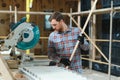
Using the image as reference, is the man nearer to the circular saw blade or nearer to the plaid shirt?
the plaid shirt

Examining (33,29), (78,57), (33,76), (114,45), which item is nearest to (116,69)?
(114,45)

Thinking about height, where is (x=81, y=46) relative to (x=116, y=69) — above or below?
above

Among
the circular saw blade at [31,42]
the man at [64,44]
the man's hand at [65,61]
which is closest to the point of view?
the circular saw blade at [31,42]

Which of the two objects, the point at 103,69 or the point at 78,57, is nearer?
the point at 78,57

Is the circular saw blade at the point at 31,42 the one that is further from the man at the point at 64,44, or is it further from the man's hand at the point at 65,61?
the man at the point at 64,44

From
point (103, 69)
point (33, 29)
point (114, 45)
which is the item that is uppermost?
point (33, 29)

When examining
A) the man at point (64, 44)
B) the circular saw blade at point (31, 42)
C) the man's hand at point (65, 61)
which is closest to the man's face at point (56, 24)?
the man at point (64, 44)

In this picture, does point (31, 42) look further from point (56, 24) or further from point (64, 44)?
point (64, 44)

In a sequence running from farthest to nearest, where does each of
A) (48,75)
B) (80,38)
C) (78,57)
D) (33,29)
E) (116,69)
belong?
(116,69) < (78,57) < (80,38) < (33,29) < (48,75)

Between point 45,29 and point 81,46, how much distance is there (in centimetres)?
683

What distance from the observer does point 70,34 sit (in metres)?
3.40

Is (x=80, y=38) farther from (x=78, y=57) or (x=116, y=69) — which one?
(x=116, y=69)

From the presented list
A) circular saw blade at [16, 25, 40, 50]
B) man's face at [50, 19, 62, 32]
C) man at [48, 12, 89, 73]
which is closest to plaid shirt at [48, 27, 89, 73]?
man at [48, 12, 89, 73]

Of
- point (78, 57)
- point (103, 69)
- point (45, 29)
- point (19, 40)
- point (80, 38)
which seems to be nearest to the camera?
point (19, 40)
